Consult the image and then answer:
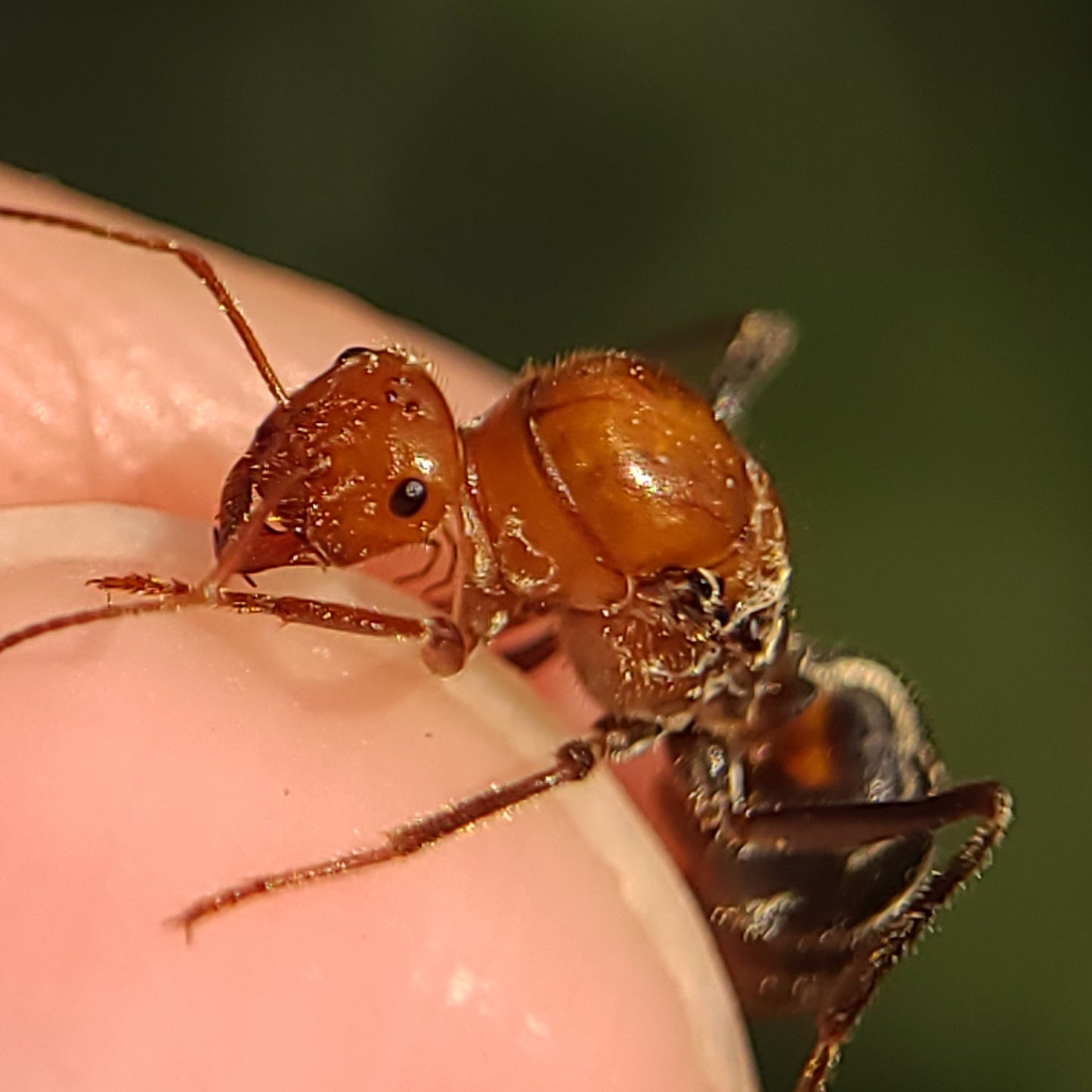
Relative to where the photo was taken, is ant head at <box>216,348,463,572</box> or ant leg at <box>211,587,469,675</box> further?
ant head at <box>216,348,463,572</box>

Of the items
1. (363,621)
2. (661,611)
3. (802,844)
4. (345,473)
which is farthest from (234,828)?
(802,844)

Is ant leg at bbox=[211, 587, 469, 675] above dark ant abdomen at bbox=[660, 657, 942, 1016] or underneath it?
above

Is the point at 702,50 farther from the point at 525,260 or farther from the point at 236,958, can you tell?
the point at 236,958

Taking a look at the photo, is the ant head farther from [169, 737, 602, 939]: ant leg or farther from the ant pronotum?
[169, 737, 602, 939]: ant leg

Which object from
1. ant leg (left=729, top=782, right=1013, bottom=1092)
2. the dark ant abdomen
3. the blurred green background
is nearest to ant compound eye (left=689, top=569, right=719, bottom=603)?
the dark ant abdomen

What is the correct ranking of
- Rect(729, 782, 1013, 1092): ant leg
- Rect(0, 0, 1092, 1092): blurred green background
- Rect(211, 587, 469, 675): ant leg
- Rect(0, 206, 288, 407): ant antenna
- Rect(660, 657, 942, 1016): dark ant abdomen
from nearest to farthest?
Rect(211, 587, 469, 675): ant leg
Rect(0, 206, 288, 407): ant antenna
Rect(729, 782, 1013, 1092): ant leg
Rect(660, 657, 942, 1016): dark ant abdomen
Rect(0, 0, 1092, 1092): blurred green background

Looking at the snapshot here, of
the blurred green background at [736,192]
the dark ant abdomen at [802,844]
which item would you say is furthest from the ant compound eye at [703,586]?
the blurred green background at [736,192]
